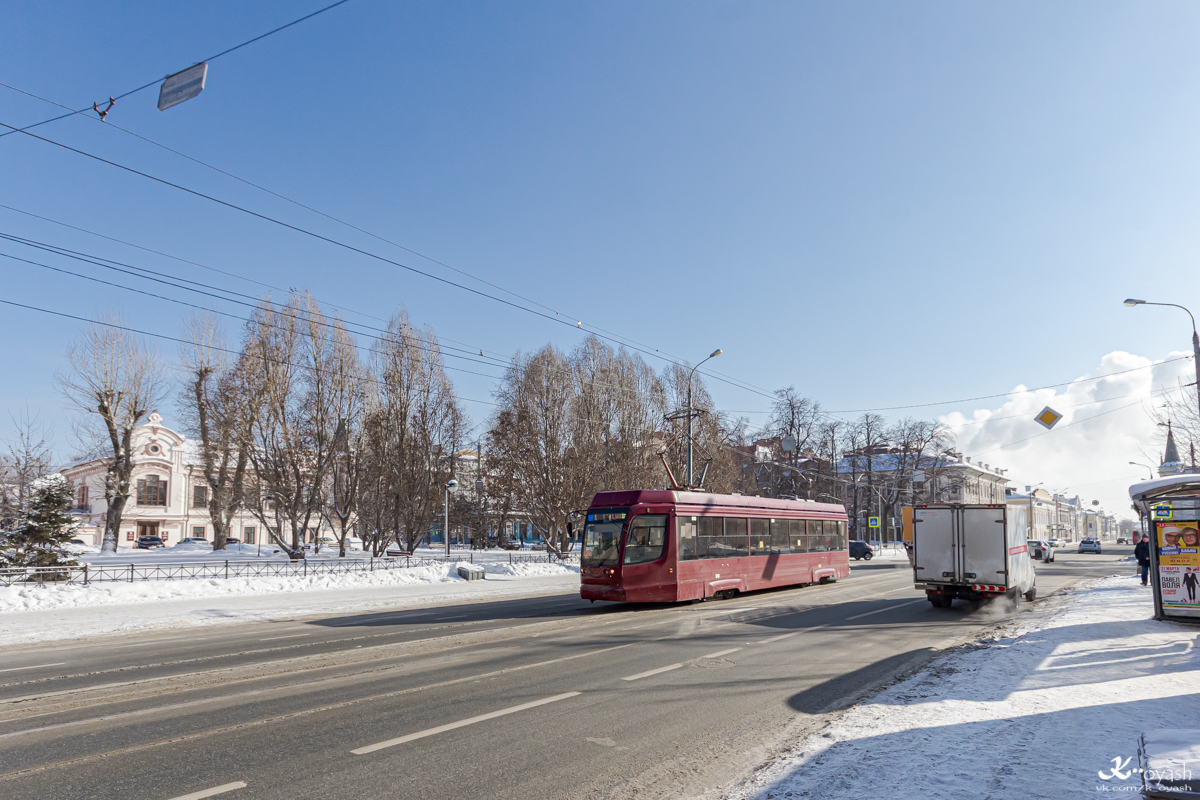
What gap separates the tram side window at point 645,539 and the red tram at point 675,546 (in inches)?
1.0

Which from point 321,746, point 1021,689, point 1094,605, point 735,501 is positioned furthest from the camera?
point 735,501

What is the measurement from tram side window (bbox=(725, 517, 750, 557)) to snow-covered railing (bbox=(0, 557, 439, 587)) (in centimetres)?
1653

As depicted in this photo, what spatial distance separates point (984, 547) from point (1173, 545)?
15.4ft

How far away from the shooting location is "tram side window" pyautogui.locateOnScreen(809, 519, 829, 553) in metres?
25.9

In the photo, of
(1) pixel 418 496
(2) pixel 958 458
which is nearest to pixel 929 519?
(1) pixel 418 496

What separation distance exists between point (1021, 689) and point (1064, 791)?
152 inches

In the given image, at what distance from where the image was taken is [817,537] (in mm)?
26422

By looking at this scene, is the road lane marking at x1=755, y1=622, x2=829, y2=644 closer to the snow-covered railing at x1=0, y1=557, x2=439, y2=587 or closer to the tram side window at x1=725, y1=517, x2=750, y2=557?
the tram side window at x1=725, y1=517, x2=750, y2=557

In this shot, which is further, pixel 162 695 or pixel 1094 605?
pixel 1094 605

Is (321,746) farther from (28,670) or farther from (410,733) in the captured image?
(28,670)

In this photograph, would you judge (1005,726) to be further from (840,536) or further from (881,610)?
(840,536)

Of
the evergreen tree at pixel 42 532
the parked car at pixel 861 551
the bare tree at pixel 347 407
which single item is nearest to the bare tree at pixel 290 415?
the bare tree at pixel 347 407

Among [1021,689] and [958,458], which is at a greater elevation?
[958,458]

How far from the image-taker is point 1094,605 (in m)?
18.1
